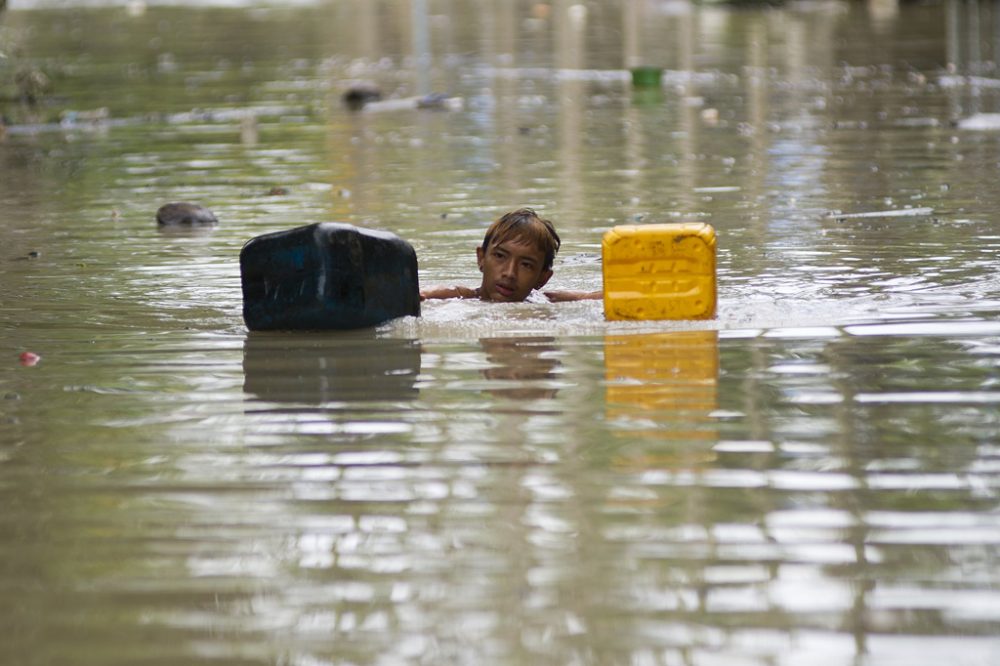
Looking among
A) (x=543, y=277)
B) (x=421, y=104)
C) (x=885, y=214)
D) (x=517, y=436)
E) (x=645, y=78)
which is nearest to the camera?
(x=517, y=436)

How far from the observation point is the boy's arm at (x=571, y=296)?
8.42 meters

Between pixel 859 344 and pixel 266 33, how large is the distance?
34.6 m

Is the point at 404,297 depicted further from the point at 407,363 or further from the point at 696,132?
the point at 696,132

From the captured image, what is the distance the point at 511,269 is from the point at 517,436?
269 cm

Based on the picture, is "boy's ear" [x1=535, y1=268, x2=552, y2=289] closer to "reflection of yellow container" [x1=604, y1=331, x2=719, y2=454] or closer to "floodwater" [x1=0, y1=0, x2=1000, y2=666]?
"floodwater" [x1=0, y1=0, x2=1000, y2=666]

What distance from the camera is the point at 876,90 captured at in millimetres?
21969

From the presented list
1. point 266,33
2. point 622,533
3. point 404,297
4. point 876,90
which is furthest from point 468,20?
point 622,533

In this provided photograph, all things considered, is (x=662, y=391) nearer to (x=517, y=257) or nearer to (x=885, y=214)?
(x=517, y=257)

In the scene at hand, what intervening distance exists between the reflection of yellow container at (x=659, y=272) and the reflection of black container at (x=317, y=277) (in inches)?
38.5

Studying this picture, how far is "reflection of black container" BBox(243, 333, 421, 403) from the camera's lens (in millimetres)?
6363

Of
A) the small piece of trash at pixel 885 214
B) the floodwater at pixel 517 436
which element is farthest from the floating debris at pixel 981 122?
the small piece of trash at pixel 885 214

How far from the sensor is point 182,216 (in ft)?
39.0

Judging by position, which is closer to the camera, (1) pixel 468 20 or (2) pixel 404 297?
(2) pixel 404 297

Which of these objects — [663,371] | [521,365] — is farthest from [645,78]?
[663,371]
